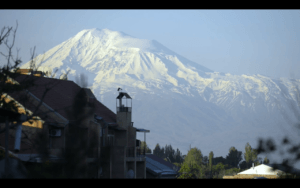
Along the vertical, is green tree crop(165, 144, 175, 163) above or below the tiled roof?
above

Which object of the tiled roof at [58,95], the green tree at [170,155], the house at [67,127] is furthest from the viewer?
the green tree at [170,155]

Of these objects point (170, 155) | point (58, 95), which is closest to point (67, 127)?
point (58, 95)

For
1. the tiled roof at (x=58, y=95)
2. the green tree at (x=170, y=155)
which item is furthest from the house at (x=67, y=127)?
the green tree at (x=170, y=155)

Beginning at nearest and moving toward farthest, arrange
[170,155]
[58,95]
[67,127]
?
[67,127] → [58,95] → [170,155]

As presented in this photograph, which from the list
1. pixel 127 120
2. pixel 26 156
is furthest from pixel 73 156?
pixel 127 120

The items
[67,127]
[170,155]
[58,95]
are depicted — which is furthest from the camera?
[170,155]

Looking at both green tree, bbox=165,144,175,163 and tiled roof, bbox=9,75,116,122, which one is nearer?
tiled roof, bbox=9,75,116,122

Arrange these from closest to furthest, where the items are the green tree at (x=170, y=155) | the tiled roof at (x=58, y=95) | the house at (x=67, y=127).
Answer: the house at (x=67, y=127), the tiled roof at (x=58, y=95), the green tree at (x=170, y=155)

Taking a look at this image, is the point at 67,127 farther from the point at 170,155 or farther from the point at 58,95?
the point at 170,155

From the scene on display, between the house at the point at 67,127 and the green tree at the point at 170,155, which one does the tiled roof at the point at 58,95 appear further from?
the green tree at the point at 170,155

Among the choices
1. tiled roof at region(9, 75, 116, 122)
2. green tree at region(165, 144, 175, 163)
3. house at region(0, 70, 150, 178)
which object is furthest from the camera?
Result: green tree at region(165, 144, 175, 163)

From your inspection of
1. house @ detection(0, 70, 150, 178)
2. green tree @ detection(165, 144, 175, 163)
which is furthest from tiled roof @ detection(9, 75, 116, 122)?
green tree @ detection(165, 144, 175, 163)

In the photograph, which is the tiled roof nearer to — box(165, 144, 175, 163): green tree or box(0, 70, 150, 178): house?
box(0, 70, 150, 178): house

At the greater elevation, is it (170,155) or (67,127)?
(170,155)
